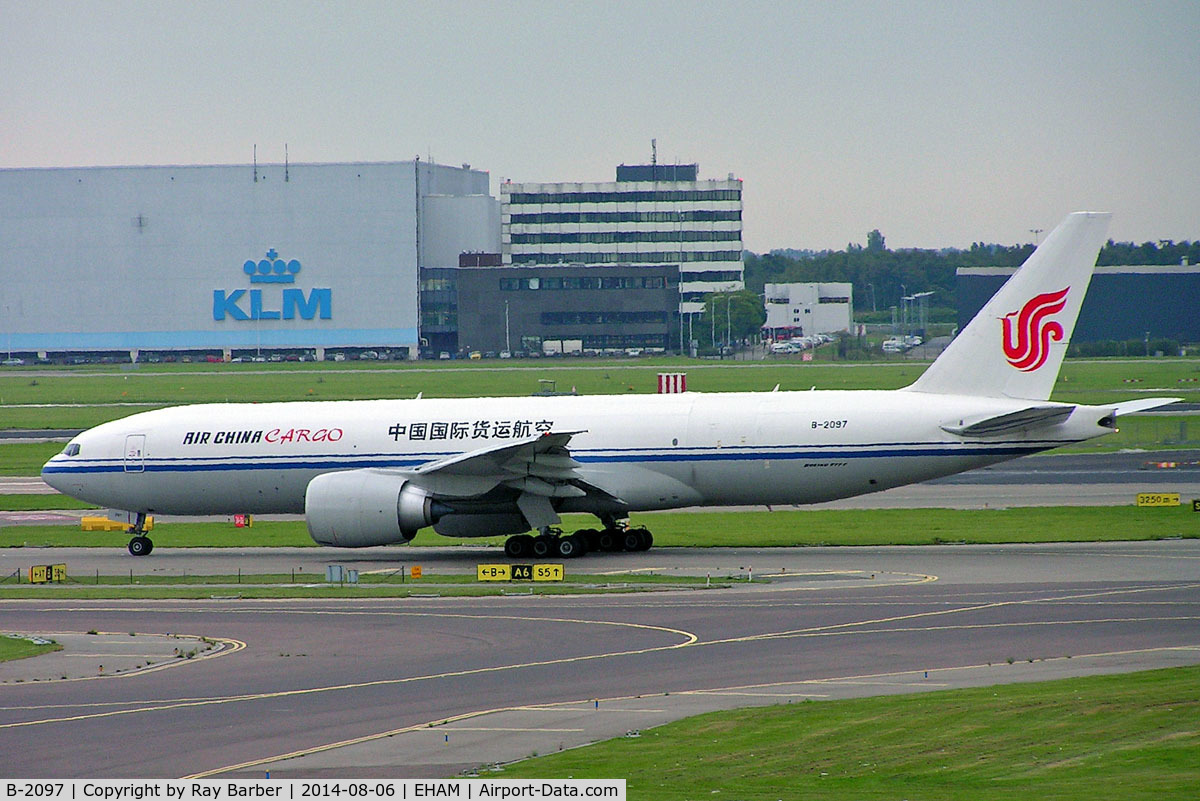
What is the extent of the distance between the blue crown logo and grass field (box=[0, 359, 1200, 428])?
20728 millimetres

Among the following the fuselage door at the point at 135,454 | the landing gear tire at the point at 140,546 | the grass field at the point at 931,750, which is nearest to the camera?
the grass field at the point at 931,750

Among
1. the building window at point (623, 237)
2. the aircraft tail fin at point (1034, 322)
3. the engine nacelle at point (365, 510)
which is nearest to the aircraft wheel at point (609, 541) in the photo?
the engine nacelle at point (365, 510)

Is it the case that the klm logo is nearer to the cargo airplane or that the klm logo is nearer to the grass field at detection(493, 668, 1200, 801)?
the cargo airplane

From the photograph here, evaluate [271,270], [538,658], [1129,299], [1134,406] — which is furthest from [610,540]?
[271,270]

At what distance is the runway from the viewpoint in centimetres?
1844

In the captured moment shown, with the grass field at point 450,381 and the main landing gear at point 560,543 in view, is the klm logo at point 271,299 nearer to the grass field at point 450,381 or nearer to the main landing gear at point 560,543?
the grass field at point 450,381

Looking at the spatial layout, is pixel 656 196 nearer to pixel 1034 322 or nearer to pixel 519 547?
pixel 1034 322

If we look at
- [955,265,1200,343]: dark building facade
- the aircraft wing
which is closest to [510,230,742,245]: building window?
[955,265,1200,343]: dark building facade

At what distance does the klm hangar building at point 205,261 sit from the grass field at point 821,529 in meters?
122

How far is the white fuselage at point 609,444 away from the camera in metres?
38.1

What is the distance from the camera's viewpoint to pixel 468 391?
339ft

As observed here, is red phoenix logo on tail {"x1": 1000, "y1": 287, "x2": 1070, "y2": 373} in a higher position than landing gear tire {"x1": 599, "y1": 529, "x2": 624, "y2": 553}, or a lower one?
higher

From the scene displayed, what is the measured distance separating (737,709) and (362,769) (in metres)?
5.38

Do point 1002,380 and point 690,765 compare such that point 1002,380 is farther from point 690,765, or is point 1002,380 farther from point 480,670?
point 690,765
